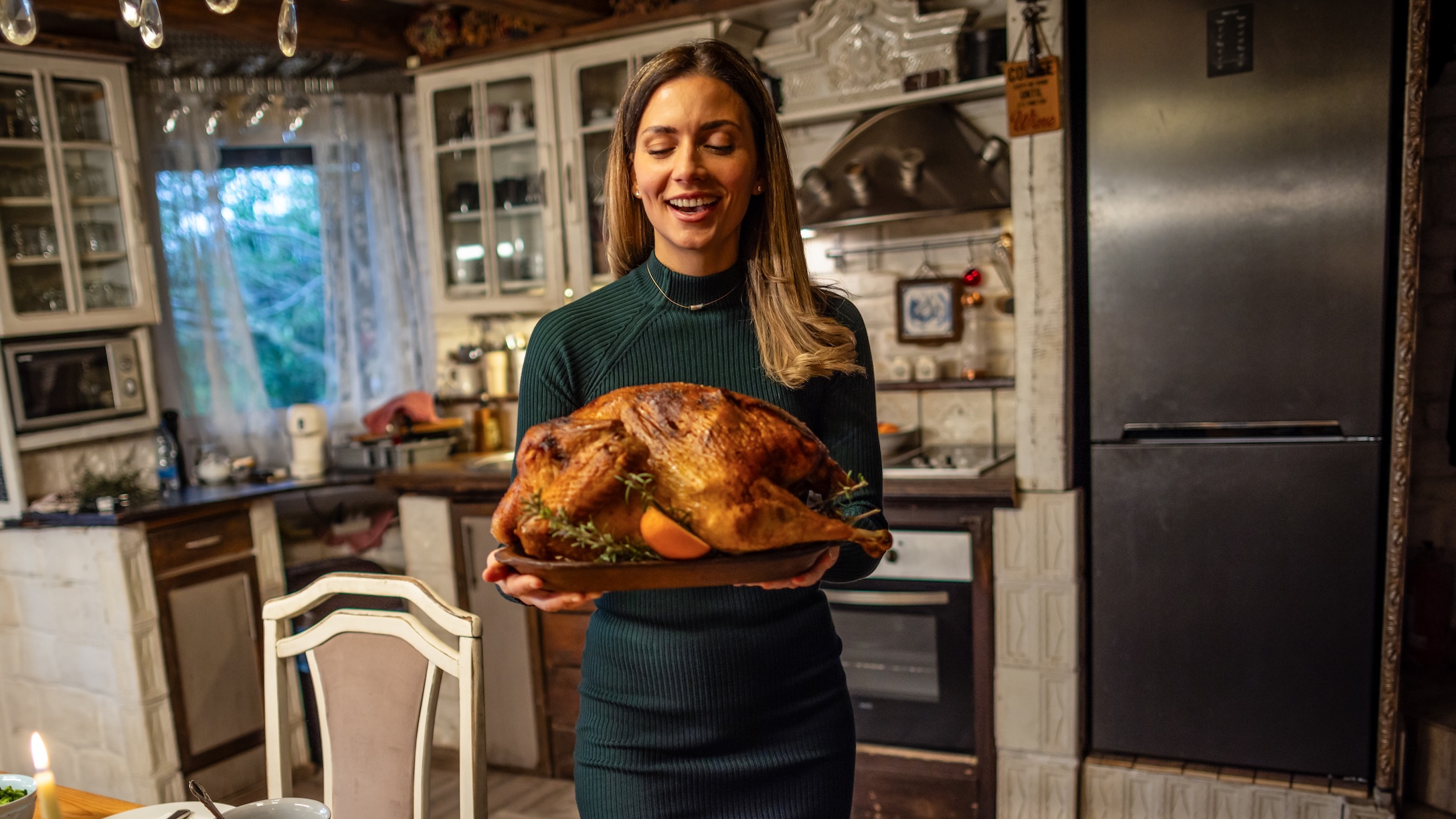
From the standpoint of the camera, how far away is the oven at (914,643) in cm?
252

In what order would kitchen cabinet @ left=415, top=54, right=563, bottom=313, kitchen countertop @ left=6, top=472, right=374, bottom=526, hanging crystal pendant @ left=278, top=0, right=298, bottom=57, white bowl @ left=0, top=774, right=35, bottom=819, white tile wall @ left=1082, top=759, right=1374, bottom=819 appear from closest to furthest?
white bowl @ left=0, top=774, right=35, bottom=819
hanging crystal pendant @ left=278, top=0, right=298, bottom=57
white tile wall @ left=1082, top=759, right=1374, bottom=819
kitchen countertop @ left=6, top=472, right=374, bottom=526
kitchen cabinet @ left=415, top=54, right=563, bottom=313

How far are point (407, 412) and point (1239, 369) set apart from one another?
2756 mm

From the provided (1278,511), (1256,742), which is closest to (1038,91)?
(1278,511)

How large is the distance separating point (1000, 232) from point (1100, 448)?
33.8 inches

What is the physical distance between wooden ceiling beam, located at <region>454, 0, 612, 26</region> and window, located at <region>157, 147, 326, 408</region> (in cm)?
125

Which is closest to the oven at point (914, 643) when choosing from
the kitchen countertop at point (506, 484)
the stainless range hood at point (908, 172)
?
the kitchen countertop at point (506, 484)

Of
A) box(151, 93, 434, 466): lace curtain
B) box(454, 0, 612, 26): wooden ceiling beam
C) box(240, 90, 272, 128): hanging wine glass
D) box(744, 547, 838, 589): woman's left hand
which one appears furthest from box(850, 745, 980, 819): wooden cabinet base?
box(240, 90, 272, 128): hanging wine glass

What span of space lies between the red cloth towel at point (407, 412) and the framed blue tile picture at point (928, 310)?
1.78m

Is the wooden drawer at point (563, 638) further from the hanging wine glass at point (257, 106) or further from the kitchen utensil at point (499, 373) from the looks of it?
the hanging wine glass at point (257, 106)

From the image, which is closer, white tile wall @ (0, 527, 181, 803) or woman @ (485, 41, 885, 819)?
woman @ (485, 41, 885, 819)

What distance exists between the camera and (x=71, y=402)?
10.2ft

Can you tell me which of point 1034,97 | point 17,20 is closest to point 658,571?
point 17,20

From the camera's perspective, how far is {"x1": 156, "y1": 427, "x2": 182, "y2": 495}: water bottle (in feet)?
10.7

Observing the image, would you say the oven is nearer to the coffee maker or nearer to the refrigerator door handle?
the refrigerator door handle
